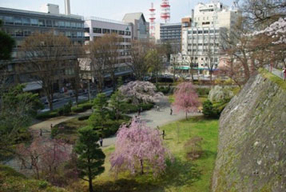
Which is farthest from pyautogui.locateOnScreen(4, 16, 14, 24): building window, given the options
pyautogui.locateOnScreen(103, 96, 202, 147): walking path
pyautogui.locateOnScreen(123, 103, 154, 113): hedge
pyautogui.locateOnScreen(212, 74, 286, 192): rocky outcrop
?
pyautogui.locateOnScreen(212, 74, 286, 192): rocky outcrop

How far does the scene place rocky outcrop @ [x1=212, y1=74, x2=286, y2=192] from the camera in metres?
8.63

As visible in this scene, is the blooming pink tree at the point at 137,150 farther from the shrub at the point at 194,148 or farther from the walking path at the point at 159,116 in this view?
the walking path at the point at 159,116

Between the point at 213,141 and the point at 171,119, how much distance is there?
8050 mm

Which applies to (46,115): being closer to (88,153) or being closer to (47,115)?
(47,115)

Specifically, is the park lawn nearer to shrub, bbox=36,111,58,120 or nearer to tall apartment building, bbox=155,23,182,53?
shrub, bbox=36,111,58,120

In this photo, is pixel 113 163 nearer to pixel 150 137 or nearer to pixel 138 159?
pixel 138 159

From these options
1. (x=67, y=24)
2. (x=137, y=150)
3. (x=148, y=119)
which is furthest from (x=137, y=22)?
(x=137, y=150)

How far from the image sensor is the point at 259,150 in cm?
1000

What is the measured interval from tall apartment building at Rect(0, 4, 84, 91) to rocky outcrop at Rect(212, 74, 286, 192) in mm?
27581

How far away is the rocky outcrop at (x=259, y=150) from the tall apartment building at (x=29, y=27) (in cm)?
2758

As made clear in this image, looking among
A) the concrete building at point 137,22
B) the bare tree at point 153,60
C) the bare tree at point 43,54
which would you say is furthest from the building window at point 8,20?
the concrete building at point 137,22

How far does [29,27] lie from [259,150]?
37.6 metres

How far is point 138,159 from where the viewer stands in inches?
630

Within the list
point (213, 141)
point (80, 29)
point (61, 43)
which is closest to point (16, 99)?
point (61, 43)
